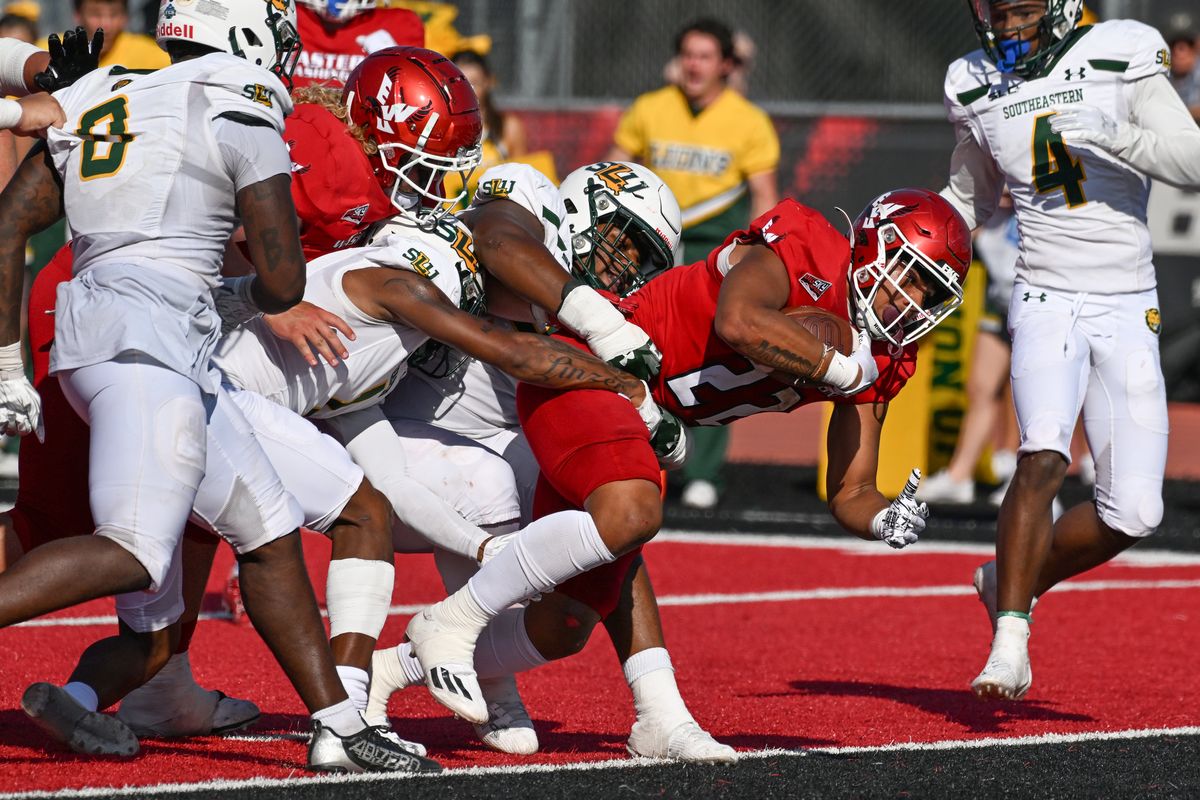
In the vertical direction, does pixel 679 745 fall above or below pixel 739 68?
below

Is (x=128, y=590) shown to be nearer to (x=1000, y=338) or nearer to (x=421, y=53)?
(x=421, y=53)

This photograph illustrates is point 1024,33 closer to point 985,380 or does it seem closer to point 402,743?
point 402,743

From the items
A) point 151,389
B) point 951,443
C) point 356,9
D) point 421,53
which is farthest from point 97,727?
point 951,443

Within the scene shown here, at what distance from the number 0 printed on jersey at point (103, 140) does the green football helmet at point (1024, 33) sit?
2813 mm

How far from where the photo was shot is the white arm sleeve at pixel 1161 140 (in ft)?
16.8

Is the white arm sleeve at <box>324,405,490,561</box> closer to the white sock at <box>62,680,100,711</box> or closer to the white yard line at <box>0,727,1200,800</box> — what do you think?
the white yard line at <box>0,727,1200,800</box>

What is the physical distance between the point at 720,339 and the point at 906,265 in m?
0.53

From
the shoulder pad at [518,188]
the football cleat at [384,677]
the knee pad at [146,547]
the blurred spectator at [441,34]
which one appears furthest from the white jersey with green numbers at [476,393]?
the blurred spectator at [441,34]

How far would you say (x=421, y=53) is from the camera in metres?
4.52

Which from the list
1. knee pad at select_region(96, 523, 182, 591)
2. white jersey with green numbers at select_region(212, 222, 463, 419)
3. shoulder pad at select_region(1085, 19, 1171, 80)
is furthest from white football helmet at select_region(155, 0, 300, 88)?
shoulder pad at select_region(1085, 19, 1171, 80)

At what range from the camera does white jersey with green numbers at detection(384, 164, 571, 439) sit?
458 centimetres

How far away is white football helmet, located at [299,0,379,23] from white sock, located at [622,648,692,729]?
3291mm

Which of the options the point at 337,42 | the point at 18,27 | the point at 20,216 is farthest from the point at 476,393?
the point at 18,27

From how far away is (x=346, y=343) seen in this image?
413 cm
